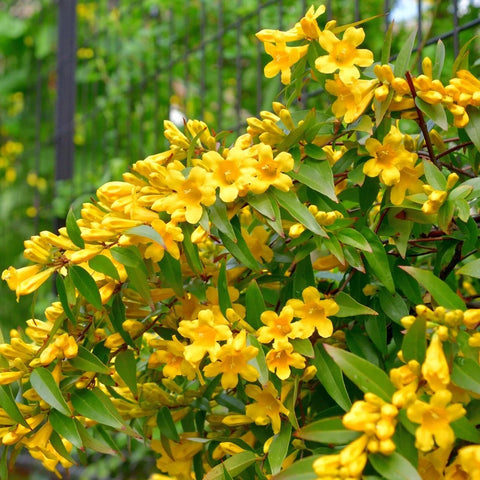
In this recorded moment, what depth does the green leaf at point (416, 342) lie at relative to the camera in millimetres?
631

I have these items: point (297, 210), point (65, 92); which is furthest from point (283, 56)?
point (65, 92)

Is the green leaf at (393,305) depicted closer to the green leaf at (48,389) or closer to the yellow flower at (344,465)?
the yellow flower at (344,465)

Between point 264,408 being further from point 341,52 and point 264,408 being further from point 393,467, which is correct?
point 341,52

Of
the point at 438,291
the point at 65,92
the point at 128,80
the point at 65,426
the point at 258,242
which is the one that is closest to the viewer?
the point at 438,291

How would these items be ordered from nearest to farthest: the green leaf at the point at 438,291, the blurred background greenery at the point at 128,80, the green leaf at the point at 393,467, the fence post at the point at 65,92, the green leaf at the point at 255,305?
the green leaf at the point at 393,467 → the green leaf at the point at 438,291 → the green leaf at the point at 255,305 → the blurred background greenery at the point at 128,80 → the fence post at the point at 65,92

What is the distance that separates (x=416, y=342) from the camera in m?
0.63

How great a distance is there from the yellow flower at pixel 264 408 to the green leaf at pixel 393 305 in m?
0.16

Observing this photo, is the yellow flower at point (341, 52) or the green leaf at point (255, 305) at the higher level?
the yellow flower at point (341, 52)

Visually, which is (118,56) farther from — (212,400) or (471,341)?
(471,341)

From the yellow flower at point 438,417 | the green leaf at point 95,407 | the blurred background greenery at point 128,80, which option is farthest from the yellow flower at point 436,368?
the blurred background greenery at point 128,80

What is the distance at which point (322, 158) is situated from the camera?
813 millimetres

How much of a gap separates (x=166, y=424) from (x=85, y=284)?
0.25 m

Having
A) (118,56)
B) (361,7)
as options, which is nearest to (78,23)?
(118,56)

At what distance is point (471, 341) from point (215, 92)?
2.36 m
